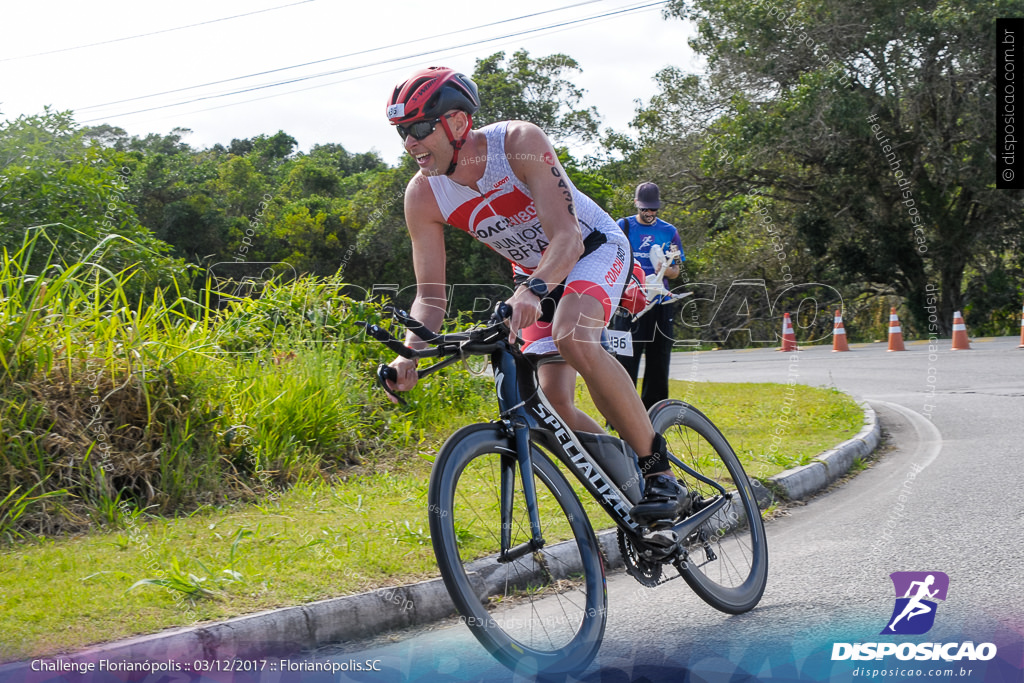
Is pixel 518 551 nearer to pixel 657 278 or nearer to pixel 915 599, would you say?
pixel 915 599

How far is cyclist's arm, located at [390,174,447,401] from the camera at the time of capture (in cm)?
366

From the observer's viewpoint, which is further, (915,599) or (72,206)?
(72,206)

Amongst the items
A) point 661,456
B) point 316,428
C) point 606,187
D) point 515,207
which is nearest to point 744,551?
point 661,456

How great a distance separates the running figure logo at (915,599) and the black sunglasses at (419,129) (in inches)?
98.6

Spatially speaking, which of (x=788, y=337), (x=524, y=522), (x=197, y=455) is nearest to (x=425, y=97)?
(x=524, y=522)

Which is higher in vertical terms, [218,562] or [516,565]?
[516,565]

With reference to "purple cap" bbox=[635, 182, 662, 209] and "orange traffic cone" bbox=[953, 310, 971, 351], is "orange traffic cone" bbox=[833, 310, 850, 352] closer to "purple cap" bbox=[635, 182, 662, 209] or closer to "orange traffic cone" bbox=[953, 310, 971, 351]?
"orange traffic cone" bbox=[953, 310, 971, 351]

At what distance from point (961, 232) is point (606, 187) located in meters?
11.3

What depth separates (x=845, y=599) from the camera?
390cm

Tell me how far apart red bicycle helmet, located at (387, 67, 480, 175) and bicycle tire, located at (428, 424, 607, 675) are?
1.11 m

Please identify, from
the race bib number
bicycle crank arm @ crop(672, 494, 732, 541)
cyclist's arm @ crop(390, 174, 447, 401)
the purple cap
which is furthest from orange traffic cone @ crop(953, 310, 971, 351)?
cyclist's arm @ crop(390, 174, 447, 401)

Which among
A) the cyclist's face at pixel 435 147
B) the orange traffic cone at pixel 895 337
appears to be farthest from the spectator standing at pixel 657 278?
the orange traffic cone at pixel 895 337

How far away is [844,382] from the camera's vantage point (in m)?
12.9

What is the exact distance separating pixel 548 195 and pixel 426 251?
60cm
